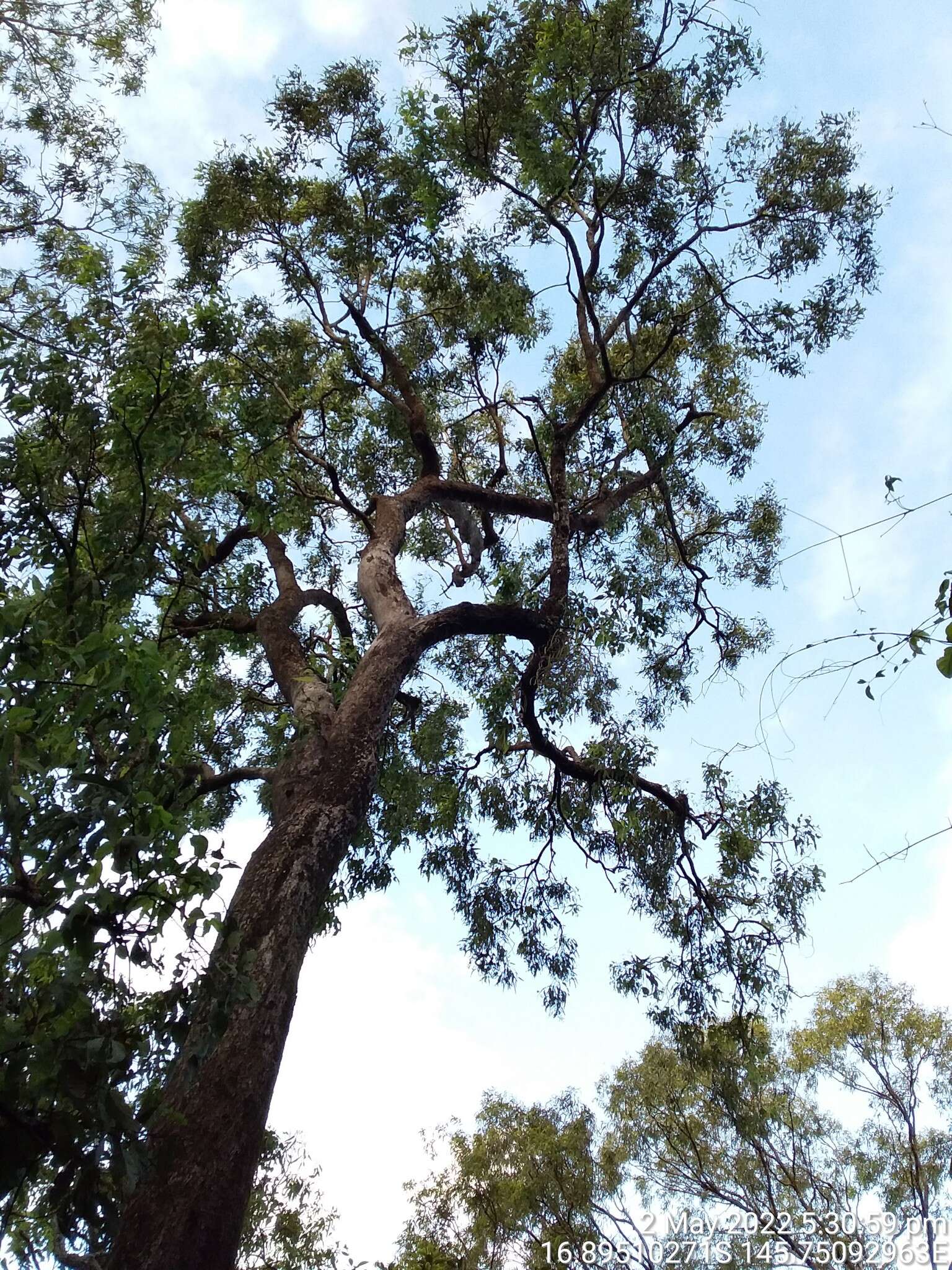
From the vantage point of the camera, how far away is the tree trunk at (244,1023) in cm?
271

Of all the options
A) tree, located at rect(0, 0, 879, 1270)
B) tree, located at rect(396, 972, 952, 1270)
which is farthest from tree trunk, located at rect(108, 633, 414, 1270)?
tree, located at rect(396, 972, 952, 1270)

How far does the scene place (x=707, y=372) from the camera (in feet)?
35.1

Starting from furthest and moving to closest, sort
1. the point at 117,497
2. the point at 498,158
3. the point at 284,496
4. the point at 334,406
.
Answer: the point at 334,406 → the point at 498,158 → the point at 284,496 → the point at 117,497

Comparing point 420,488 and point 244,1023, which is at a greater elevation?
point 420,488

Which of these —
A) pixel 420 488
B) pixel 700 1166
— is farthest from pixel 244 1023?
pixel 700 1166

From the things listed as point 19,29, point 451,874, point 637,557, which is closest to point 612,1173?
point 451,874

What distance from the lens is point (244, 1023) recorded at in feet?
11.4

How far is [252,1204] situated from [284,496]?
311 inches

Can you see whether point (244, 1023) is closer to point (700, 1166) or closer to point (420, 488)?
point (420, 488)

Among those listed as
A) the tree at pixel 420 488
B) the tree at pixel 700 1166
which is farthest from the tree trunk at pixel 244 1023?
the tree at pixel 700 1166

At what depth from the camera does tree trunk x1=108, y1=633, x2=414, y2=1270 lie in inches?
107

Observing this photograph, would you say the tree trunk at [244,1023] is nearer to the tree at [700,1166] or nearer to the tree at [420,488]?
the tree at [420,488]

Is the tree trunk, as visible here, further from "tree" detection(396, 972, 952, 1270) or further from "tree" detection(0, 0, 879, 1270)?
"tree" detection(396, 972, 952, 1270)

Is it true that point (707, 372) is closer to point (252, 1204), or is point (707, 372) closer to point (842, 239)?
point (842, 239)
